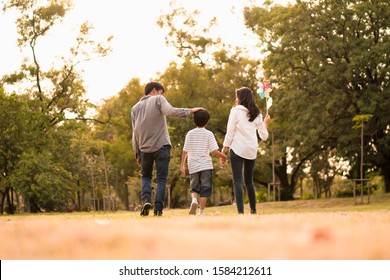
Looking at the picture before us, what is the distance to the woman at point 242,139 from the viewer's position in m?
10.3

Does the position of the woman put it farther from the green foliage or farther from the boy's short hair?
the green foliage

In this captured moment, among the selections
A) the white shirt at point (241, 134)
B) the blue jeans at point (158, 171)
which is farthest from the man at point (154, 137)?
the white shirt at point (241, 134)

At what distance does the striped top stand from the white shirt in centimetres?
89

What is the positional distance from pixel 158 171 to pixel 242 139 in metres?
1.44

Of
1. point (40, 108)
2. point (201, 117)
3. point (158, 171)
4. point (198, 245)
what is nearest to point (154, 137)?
point (158, 171)

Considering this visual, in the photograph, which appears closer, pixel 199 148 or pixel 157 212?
pixel 157 212

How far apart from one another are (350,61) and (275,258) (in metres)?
27.7

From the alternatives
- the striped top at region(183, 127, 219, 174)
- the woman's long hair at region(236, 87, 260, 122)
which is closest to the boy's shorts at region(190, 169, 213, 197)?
the striped top at region(183, 127, 219, 174)

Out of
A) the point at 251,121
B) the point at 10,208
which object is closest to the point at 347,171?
the point at 10,208

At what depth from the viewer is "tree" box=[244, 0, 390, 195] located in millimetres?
29438

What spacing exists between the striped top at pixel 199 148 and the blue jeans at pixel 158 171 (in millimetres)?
837

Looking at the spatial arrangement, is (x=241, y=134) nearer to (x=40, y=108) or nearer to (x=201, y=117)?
(x=201, y=117)

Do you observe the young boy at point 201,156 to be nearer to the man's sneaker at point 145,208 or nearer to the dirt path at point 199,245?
the man's sneaker at point 145,208

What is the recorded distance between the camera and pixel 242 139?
10391mm
